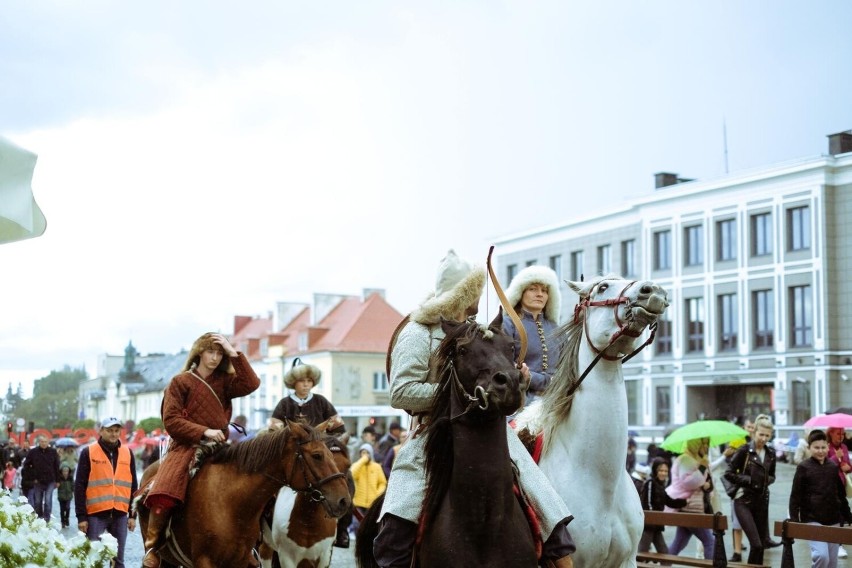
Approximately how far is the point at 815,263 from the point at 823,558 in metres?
42.1

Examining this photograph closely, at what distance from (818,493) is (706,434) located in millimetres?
2400

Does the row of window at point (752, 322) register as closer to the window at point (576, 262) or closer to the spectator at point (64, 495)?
the window at point (576, 262)

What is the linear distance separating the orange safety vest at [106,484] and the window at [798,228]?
44432 mm

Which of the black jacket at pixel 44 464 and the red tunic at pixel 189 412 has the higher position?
the red tunic at pixel 189 412

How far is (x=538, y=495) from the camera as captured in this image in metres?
5.80

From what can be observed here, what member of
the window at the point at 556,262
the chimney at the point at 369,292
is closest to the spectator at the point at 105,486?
the window at the point at 556,262

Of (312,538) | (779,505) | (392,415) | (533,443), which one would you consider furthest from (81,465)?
(392,415)

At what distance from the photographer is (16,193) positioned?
4.47 metres

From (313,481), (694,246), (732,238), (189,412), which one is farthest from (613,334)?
(694,246)

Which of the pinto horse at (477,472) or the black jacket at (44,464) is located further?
the black jacket at (44,464)

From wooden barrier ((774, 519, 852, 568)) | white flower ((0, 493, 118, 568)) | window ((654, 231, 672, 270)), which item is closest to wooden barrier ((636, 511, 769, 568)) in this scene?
wooden barrier ((774, 519, 852, 568))

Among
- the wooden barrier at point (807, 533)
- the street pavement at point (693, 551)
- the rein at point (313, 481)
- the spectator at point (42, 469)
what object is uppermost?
the rein at point (313, 481)

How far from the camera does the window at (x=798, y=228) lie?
170 ft

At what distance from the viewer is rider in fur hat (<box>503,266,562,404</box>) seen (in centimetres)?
764
